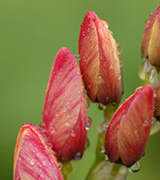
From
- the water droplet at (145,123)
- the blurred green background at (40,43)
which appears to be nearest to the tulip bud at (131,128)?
the water droplet at (145,123)

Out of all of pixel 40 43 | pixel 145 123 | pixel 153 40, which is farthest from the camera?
pixel 40 43

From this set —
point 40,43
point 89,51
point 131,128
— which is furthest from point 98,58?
point 40,43

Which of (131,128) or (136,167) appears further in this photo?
(136,167)

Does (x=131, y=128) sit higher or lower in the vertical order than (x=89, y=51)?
lower

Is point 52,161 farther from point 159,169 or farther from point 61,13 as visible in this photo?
point 61,13

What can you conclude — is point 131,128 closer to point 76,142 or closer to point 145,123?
point 145,123

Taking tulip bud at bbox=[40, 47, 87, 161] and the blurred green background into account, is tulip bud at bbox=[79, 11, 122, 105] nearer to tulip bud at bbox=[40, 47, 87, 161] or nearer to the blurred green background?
tulip bud at bbox=[40, 47, 87, 161]

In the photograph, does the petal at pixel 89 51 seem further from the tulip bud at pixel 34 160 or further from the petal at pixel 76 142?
the tulip bud at pixel 34 160
